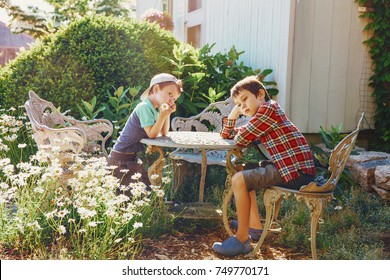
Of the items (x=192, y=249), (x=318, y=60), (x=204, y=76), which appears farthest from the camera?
(x=204, y=76)

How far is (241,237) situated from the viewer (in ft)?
12.2

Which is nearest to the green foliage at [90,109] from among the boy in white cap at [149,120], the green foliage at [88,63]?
the green foliage at [88,63]

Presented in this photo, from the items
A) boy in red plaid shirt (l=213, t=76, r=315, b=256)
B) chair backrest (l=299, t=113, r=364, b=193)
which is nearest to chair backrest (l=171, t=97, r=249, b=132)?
boy in red plaid shirt (l=213, t=76, r=315, b=256)

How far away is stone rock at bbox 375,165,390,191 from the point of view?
5.21 m

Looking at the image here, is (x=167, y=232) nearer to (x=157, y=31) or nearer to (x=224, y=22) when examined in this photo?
(x=157, y=31)

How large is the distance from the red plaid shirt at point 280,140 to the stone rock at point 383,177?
6.17 feet

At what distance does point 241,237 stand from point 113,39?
3.59 meters

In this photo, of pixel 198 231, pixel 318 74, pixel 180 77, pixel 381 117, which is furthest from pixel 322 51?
pixel 198 231

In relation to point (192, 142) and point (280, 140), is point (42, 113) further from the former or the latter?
point (280, 140)

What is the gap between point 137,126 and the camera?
4281mm

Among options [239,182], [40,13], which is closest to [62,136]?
[239,182]

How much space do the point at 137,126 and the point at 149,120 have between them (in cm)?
25

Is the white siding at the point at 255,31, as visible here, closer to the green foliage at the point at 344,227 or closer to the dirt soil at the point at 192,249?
the green foliage at the point at 344,227

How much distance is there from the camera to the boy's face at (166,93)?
164 inches
